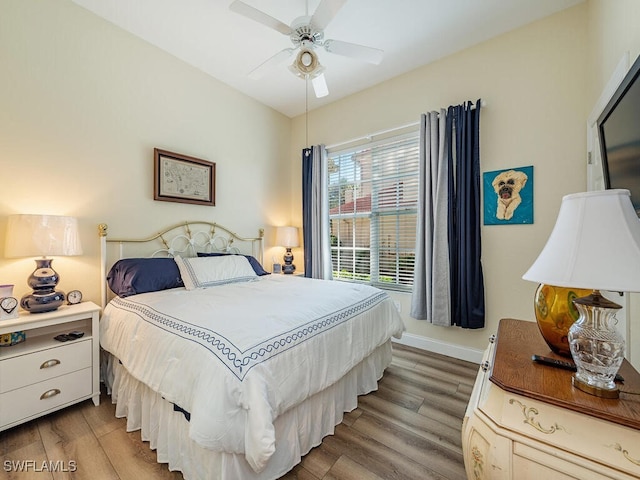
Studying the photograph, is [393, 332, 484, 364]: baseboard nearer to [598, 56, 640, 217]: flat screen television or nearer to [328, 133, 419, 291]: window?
[328, 133, 419, 291]: window

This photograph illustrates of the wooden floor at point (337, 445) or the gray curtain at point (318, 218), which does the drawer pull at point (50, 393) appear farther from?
the gray curtain at point (318, 218)

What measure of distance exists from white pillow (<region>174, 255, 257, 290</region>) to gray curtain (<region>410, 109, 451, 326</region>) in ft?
5.86

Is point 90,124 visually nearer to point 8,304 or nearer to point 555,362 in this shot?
point 8,304

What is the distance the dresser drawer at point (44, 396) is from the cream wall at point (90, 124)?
2.23 feet

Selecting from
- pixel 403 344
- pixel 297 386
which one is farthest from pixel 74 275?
pixel 403 344

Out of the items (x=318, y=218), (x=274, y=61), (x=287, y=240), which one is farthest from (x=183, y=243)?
(x=274, y=61)

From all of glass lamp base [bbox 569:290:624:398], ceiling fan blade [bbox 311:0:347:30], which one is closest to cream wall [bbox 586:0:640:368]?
glass lamp base [bbox 569:290:624:398]

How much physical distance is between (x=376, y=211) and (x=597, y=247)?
2.68 m

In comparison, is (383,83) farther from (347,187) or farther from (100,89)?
(100,89)

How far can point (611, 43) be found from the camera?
1615 millimetres

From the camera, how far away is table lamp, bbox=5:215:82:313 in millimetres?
1723

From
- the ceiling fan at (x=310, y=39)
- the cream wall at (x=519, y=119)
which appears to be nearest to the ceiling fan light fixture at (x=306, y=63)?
the ceiling fan at (x=310, y=39)

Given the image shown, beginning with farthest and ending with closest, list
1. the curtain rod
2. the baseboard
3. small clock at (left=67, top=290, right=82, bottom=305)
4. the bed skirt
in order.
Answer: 1. the curtain rod
2. the baseboard
3. small clock at (left=67, top=290, right=82, bottom=305)
4. the bed skirt

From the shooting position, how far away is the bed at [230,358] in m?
1.11
